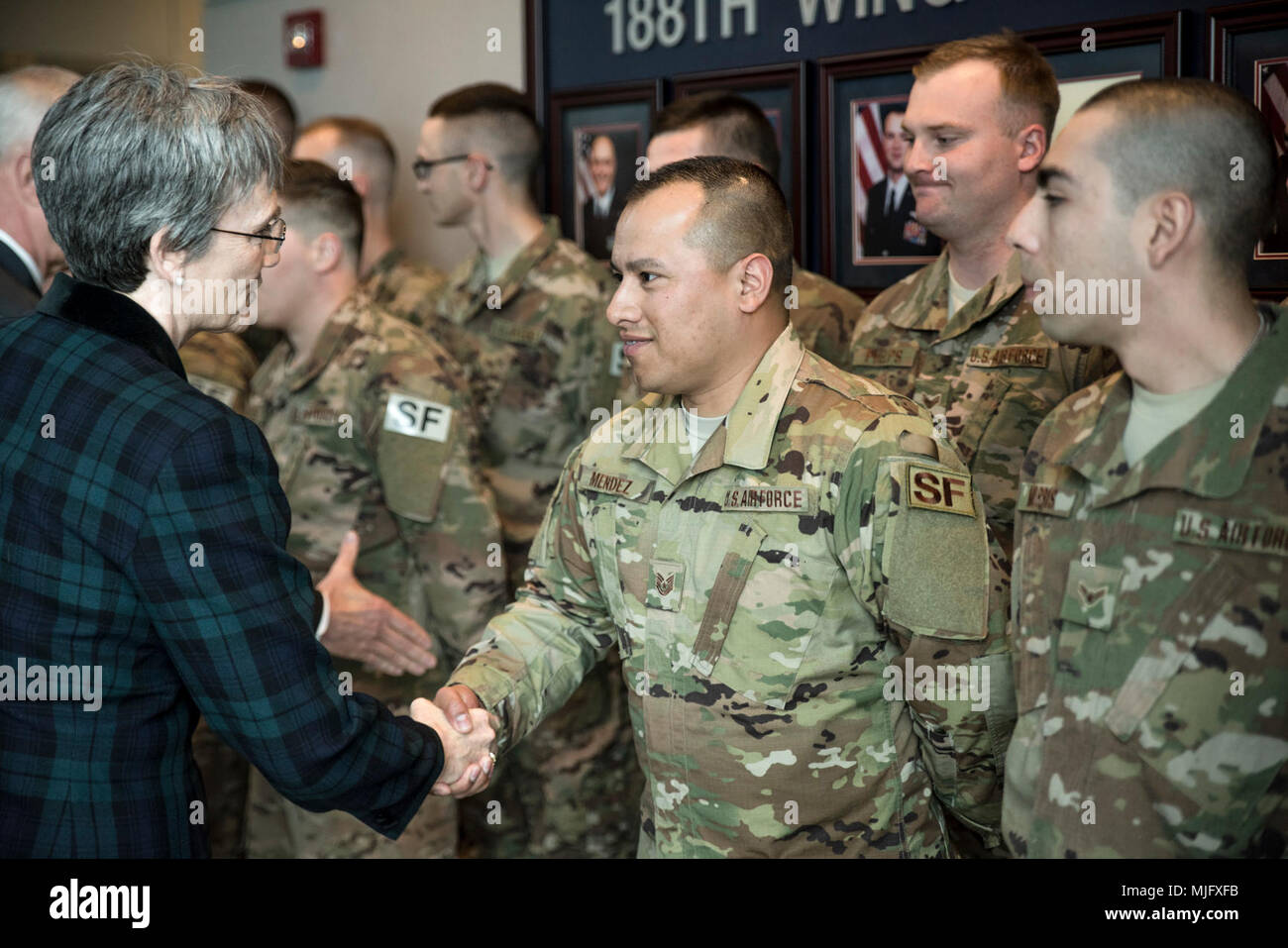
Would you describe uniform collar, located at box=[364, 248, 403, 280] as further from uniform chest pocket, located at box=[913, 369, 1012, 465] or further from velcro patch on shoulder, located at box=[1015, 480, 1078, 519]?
velcro patch on shoulder, located at box=[1015, 480, 1078, 519]

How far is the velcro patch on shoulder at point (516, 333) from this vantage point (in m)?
3.71

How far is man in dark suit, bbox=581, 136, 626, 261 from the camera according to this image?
4254 millimetres

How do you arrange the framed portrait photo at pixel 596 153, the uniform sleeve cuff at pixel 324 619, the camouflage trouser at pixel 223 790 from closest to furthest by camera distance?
the uniform sleeve cuff at pixel 324 619
the camouflage trouser at pixel 223 790
the framed portrait photo at pixel 596 153

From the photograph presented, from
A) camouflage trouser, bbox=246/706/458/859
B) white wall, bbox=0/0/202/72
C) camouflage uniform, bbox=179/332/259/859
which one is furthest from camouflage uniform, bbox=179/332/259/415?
white wall, bbox=0/0/202/72

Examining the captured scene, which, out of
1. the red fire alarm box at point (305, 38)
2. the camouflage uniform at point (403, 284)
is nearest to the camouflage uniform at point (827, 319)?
the camouflage uniform at point (403, 284)

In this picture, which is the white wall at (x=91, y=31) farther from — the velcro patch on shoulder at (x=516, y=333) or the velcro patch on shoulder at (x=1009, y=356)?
the velcro patch on shoulder at (x=1009, y=356)

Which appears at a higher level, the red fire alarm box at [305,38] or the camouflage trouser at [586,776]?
the red fire alarm box at [305,38]

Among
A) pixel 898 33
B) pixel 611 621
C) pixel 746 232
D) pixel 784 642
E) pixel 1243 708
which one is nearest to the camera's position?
pixel 1243 708

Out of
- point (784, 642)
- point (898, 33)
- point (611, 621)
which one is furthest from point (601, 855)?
point (898, 33)

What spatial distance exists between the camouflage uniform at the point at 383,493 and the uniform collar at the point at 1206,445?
1.84m

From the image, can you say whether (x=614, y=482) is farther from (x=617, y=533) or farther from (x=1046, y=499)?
(x=1046, y=499)
